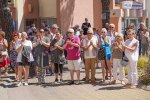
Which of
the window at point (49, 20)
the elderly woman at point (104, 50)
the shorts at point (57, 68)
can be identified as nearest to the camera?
the elderly woman at point (104, 50)

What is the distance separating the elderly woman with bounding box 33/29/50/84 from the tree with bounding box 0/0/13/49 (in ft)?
11.2

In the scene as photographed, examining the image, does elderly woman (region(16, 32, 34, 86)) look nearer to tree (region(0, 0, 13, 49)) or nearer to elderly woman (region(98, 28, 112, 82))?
elderly woman (region(98, 28, 112, 82))

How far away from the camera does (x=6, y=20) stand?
1773cm

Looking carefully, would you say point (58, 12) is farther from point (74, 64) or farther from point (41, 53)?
point (74, 64)

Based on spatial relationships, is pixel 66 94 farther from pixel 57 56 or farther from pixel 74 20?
pixel 74 20

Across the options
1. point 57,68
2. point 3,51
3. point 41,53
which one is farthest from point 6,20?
point 57,68

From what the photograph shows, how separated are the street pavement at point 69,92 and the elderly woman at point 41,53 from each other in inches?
14.7

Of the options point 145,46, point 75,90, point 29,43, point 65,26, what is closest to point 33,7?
point 65,26

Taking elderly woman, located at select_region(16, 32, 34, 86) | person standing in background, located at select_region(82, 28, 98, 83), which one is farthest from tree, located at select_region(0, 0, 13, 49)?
person standing in background, located at select_region(82, 28, 98, 83)

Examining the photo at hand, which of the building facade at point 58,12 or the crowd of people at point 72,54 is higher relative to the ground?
the building facade at point 58,12

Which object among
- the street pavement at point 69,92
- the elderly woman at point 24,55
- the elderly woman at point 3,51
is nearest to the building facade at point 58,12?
the elderly woman at point 3,51

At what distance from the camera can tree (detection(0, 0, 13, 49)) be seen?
17.7 meters

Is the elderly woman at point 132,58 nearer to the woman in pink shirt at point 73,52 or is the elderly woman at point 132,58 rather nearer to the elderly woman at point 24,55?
the woman in pink shirt at point 73,52

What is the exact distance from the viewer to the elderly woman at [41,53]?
47.2 ft
